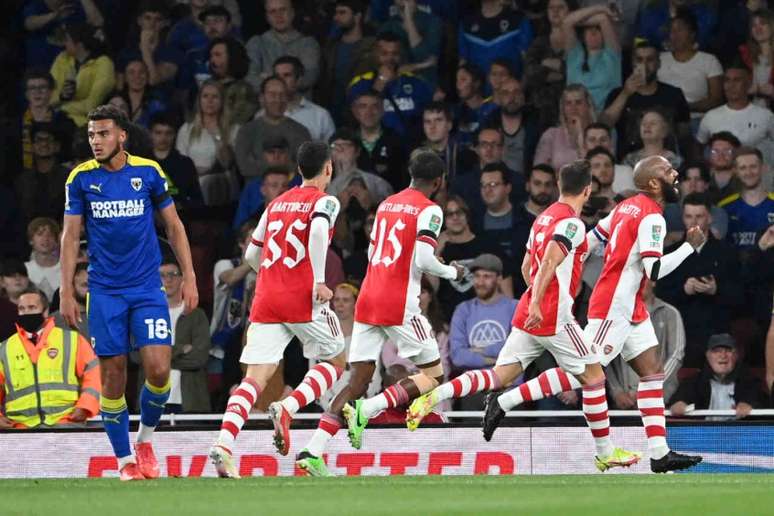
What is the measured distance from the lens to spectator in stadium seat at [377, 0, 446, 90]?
1977 cm

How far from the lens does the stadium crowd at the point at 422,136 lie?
53.9 feet

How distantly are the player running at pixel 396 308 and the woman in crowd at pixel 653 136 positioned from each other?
15.3 feet

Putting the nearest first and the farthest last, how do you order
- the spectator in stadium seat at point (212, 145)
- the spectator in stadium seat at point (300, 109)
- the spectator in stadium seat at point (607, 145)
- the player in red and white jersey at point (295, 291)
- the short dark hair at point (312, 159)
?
the player in red and white jersey at point (295, 291) → the short dark hair at point (312, 159) → the spectator in stadium seat at point (607, 145) → the spectator in stadium seat at point (212, 145) → the spectator in stadium seat at point (300, 109)

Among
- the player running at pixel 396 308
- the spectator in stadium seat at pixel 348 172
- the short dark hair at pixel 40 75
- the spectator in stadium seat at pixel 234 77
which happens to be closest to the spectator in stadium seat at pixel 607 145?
the spectator in stadium seat at pixel 348 172

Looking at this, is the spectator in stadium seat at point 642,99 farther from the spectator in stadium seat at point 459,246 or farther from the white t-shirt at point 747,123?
the spectator in stadium seat at point 459,246

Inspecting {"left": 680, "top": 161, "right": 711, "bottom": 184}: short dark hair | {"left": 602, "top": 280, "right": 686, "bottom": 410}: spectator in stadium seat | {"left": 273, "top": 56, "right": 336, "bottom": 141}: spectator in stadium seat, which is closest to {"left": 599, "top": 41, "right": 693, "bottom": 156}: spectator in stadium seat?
{"left": 680, "top": 161, "right": 711, "bottom": 184}: short dark hair

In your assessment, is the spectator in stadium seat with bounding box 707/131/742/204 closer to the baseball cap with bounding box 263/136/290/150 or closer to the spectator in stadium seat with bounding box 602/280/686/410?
the spectator in stadium seat with bounding box 602/280/686/410

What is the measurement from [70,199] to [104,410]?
1.47 meters

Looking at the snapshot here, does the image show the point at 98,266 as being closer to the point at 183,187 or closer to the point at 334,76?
the point at 183,187

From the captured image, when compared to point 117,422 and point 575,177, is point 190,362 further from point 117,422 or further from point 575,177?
point 575,177

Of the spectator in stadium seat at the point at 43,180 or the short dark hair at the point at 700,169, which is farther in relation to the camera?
the spectator in stadium seat at the point at 43,180

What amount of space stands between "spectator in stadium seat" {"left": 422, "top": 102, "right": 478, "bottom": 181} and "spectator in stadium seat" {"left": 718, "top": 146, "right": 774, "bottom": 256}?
271 cm

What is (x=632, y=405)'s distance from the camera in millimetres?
15883

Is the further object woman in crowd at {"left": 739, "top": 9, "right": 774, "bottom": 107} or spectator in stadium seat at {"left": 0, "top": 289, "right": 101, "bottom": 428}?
woman in crowd at {"left": 739, "top": 9, "right": 774, "bottom": 107}
